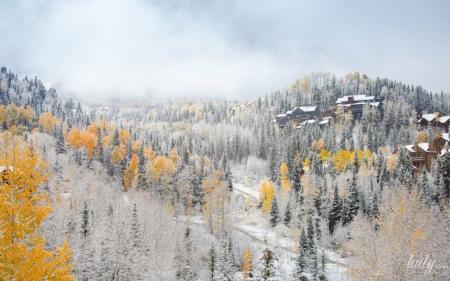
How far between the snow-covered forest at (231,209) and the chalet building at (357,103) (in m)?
17.1

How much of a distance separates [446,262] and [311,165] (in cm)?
8400

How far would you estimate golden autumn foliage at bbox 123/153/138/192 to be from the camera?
107325mm

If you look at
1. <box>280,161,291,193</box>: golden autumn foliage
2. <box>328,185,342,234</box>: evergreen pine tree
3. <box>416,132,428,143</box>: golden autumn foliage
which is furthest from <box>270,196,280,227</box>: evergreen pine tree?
<box>416,132,428,143</box>: golden autumn foliage

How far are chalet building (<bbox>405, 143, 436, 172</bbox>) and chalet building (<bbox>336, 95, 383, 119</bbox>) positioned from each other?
7651 centimetres

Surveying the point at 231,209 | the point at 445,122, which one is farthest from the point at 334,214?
the point at 445,122

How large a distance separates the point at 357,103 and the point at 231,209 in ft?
359

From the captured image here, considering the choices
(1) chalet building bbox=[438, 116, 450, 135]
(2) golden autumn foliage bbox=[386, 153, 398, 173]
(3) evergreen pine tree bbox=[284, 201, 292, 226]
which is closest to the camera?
(3) evergreen pine tree bbox=[284, 201, 292, 226]

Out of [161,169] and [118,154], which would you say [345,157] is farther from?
[118,154]

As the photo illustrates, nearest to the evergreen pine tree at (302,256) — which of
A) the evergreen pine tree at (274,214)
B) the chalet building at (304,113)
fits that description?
the evergreen pine tree at (274,214)

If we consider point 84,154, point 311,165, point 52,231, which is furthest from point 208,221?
point 84,154

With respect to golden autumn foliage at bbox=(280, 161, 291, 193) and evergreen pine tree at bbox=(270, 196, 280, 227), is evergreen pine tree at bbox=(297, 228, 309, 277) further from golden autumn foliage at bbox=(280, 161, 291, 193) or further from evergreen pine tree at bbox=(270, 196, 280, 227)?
golden autumn foliage at bbox=(280, 161, 291, 193)

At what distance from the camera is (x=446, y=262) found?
1340 inches

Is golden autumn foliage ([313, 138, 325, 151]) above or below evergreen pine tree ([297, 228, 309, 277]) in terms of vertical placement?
above

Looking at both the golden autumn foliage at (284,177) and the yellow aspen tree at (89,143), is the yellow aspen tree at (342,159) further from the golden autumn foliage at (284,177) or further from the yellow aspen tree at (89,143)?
the yellow aspen tree at (89,143)
